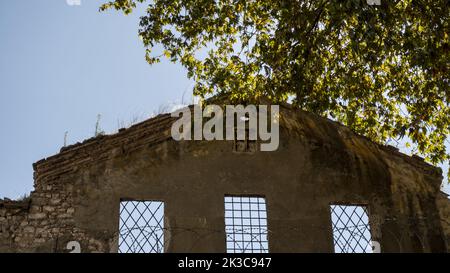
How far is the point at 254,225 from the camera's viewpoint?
41.1ft

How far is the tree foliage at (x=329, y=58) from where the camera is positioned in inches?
467

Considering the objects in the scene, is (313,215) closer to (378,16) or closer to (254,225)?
(254,225)

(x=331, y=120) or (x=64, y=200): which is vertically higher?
(x=331, y=120)

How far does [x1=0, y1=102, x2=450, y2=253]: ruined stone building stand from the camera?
1212cm

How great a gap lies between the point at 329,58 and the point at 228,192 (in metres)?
3.34

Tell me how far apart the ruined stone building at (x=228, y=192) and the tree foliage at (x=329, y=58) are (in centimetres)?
73

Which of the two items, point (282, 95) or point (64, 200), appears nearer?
point (64, 200)

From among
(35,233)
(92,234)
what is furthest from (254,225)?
(35,233)

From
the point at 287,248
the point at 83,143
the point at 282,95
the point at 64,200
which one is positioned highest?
the point at 282,95

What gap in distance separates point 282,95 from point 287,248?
288 centimetres

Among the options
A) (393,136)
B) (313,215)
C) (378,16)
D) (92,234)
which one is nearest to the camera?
(378,16)

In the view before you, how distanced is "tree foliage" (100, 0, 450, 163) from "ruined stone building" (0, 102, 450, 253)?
727mm

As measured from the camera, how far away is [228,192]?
1288cm

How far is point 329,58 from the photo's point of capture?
13.6 meters
